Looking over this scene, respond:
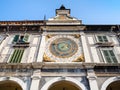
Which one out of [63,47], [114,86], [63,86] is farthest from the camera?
[63,47]

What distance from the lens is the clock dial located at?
47.2ft

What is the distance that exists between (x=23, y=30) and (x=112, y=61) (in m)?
9.84

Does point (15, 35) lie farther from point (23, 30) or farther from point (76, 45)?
point (76, 45)

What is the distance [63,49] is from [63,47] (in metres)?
0.27

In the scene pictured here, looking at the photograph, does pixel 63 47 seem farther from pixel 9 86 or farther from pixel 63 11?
pixel 63 11

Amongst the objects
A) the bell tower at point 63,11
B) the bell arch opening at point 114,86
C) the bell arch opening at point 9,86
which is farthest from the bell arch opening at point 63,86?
the bell tower at point 63,11

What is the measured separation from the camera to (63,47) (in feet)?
49.6

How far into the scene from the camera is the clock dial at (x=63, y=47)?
14.4 m

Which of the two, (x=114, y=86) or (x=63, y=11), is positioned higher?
(x=63, y=11)

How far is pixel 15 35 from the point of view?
17000 millimetres

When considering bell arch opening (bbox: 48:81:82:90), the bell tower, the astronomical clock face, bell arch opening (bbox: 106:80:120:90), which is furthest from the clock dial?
the bell tower

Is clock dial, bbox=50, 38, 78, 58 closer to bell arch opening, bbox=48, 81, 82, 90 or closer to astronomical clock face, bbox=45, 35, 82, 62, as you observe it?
astronomical clock face, bbox=45, 35, 82, 62

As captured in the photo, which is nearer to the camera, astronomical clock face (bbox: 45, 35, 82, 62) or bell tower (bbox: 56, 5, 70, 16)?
astronomical clock face (bbox: 45, 35, 82, 62)

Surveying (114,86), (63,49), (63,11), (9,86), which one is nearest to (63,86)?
(63,49)
